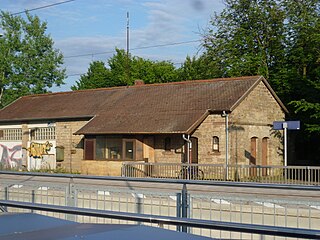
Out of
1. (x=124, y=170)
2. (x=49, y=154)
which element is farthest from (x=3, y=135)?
(x=124, y=170)

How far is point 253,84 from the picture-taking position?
33.3 meters

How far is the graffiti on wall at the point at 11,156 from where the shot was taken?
41.7 m

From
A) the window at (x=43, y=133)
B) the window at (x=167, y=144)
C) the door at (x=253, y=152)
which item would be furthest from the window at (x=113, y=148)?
the door at (x=253, y=152)

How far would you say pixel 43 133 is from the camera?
132 ft

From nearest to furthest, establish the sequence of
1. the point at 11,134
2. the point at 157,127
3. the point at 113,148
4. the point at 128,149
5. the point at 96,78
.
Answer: the point at 157,127 → the point at 128,149 → the point at 113,148 → the point at 11,134 → the point at 96,78

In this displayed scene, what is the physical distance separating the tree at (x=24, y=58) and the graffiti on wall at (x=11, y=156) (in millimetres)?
18793

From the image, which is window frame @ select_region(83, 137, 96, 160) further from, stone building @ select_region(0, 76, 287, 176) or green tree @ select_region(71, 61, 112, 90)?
green tree @ select_region(71, 61, 112, 90)

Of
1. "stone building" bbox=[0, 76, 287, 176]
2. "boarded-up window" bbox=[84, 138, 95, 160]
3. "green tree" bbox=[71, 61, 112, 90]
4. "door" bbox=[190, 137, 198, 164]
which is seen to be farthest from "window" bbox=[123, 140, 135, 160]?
"green tree" bbox=[71, 61, 112, 90]

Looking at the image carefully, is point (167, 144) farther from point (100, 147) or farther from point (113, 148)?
point (100, 147)

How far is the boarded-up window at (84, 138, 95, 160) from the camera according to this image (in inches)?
1362

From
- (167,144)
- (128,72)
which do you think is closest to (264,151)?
(167,144)

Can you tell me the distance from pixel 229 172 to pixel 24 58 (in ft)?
130

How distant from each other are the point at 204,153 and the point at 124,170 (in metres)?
4.82

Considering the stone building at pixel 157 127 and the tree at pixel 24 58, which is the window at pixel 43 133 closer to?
the stone building at pixel 157 127
